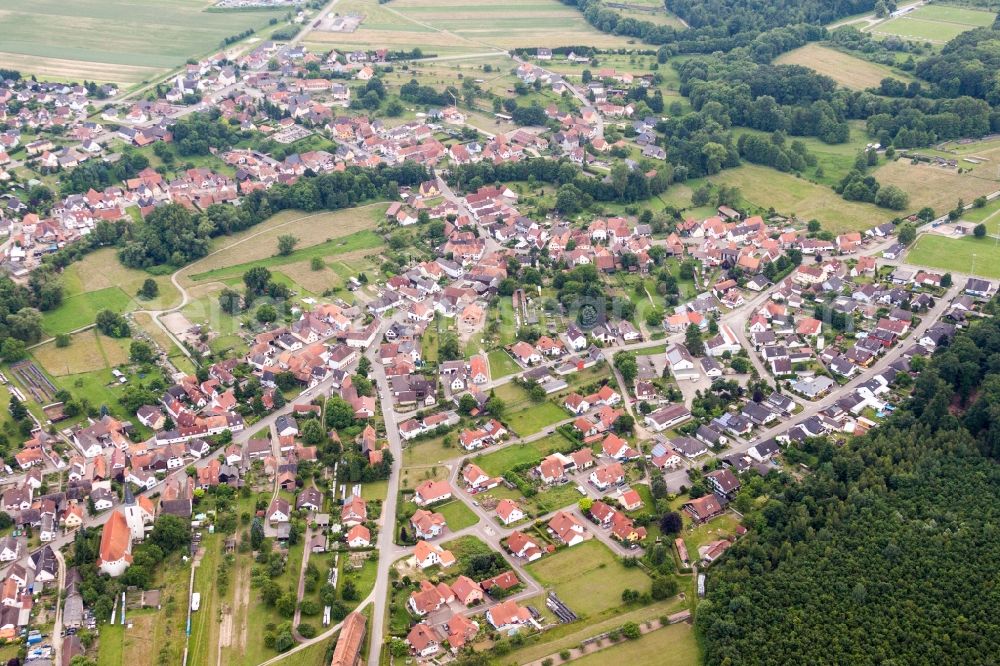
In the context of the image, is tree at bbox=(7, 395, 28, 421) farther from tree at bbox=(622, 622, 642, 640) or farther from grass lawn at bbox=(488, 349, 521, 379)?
tree at bbox=(622, 622, 642, 640)

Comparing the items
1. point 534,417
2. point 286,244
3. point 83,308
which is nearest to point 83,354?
point 83,308

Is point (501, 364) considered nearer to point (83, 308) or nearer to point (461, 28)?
point (83, 308)

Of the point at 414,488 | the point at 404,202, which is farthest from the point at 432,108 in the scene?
the point at 414,488

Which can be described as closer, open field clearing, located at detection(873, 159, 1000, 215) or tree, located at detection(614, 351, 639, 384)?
tree, located at detection(614, 351, 639, 384)

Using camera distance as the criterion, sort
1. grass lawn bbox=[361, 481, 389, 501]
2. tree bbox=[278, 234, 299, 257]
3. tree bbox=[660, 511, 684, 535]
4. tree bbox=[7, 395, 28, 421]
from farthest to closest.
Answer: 1. tree bbox=[278, 234, 299, 257]
2. tree bbox=[7, 395, 28, 421]
3. grass lawn bbox=[361, 481, 389, 501]
4. tree bbox=[660, 511, 684, 535]

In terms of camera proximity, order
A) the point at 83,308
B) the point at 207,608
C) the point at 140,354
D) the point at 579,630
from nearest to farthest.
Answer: the point at 579,630 → the point at 207,608 → the point at 140,354 → the point at 83,308

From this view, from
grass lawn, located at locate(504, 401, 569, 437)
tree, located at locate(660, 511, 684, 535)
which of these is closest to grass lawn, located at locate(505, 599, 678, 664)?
tree, located at locate(660, 511, 684, 535)

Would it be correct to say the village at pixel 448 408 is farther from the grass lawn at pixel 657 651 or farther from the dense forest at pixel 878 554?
the dense forest at pixel 878 554

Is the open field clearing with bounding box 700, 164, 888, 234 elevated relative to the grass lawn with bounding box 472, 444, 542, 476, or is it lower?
elevated
